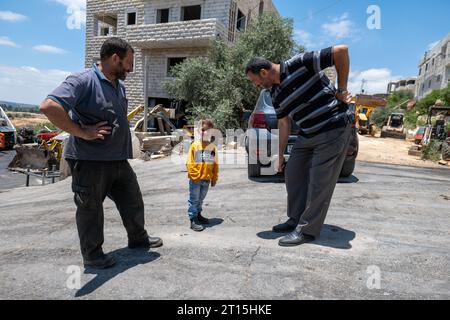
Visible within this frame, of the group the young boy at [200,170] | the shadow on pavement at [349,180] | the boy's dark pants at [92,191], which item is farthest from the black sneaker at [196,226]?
the shadow on pavement at [349,180]

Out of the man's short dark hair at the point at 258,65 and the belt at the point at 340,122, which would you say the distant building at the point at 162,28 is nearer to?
the man's short dark hair at the point at 258,65

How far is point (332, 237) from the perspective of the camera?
3.41 m

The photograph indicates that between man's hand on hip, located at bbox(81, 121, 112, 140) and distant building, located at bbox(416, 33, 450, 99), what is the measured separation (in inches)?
1775

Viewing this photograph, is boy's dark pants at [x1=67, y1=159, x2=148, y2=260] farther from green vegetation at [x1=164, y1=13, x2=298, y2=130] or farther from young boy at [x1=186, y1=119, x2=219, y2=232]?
green vegetation at [x1=164, y1=13, x2=298, y2=130]

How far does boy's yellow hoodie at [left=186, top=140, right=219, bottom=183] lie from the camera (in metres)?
3.96

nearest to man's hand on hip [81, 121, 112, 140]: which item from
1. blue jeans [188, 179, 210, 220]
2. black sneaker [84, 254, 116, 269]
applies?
black sneaker [84, 254, 116, 269]

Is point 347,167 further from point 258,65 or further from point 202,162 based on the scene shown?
point 258,65

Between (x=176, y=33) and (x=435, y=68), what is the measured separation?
1729 inches

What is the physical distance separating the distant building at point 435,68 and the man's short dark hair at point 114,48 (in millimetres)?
44836

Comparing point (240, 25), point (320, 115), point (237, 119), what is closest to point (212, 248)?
point (320, 115)

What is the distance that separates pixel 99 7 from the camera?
24.8 metres

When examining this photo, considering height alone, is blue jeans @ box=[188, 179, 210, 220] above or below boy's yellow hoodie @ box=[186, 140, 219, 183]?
below
